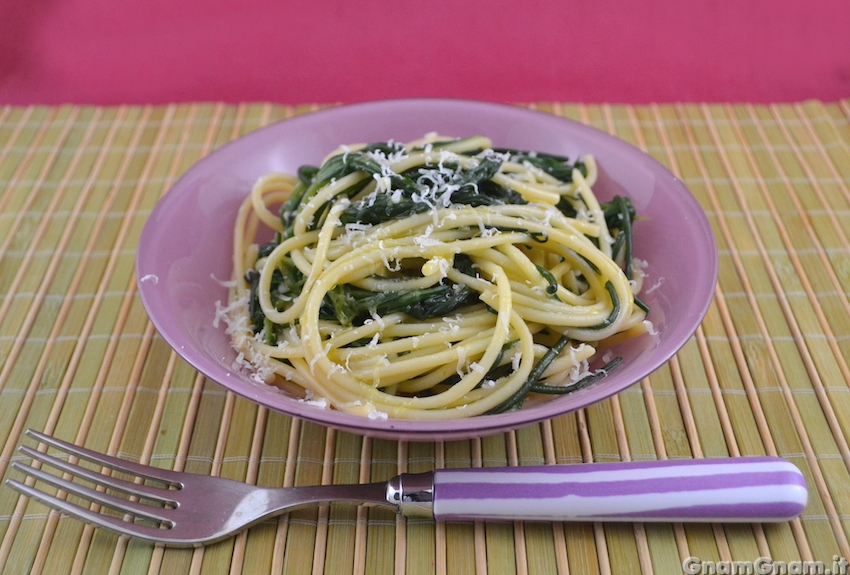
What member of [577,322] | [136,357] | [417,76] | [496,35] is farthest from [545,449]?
[496,35]

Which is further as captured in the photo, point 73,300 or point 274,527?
point 73,300

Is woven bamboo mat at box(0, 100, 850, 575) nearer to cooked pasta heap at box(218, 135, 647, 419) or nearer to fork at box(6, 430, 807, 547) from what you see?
fork at box(6, 430, 807, 547)

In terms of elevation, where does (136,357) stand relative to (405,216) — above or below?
below

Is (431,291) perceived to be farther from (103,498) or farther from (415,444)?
(103,498)

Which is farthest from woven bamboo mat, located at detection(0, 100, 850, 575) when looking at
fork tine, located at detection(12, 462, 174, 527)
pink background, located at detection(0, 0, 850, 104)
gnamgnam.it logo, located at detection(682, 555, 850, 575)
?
pink background, located at detection(0, 0, 850, 104)

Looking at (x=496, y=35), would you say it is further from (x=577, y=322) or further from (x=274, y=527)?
(x=274, y=527)

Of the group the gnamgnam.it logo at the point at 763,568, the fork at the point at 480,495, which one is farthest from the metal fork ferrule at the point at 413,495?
the gnamgnam.it logo at the point at 763,568

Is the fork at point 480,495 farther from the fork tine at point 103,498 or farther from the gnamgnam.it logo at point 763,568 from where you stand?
the gnamgnam.it logo at point 763,568
